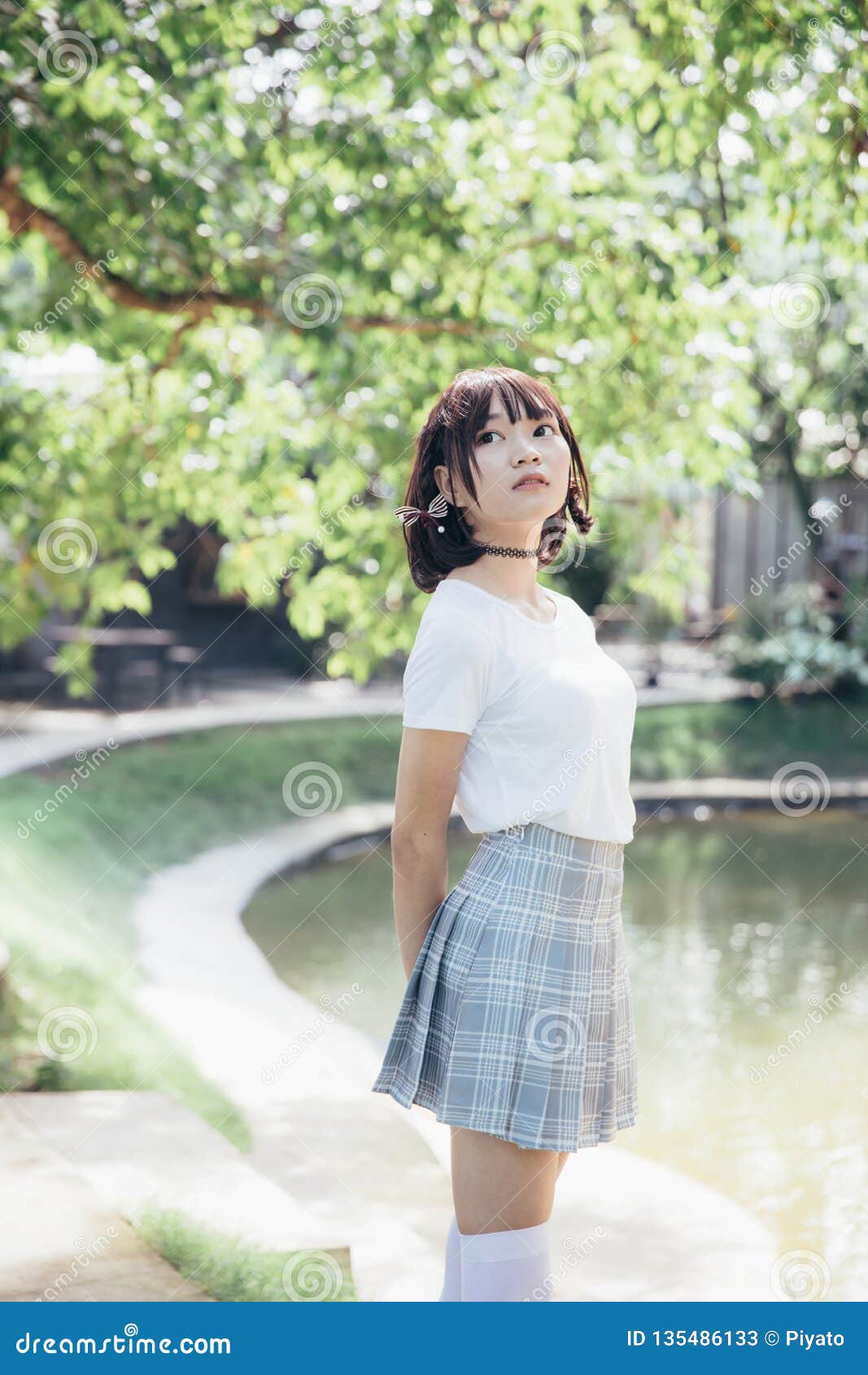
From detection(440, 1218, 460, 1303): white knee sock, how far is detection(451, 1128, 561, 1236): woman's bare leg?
2.5 inches

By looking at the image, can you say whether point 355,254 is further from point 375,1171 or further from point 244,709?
point 244,709

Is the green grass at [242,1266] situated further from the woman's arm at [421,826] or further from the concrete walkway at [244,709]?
the concrete walkway at [244,709]

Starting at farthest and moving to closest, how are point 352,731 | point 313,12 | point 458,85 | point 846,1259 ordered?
point 352,731
point 458,85
point 313,12
point 846,1259

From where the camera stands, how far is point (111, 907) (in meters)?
6.55

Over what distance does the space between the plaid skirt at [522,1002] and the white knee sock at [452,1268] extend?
6.9 inches

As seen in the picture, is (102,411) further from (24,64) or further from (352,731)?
(352,731)

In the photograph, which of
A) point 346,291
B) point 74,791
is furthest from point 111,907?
point 346,291

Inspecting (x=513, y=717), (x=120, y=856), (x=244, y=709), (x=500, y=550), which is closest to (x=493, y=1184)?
(x=513, y=717)

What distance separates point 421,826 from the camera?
1.73 m

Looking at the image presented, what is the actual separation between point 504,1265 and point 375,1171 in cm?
205

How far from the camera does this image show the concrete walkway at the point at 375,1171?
295 cm

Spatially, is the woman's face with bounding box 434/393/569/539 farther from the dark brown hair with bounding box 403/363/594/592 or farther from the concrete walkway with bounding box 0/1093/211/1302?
the concrete walkway with bounding box 0/1093/211/1302

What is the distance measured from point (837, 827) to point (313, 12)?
7.47m

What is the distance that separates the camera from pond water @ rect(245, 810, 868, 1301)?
13.6 ft
